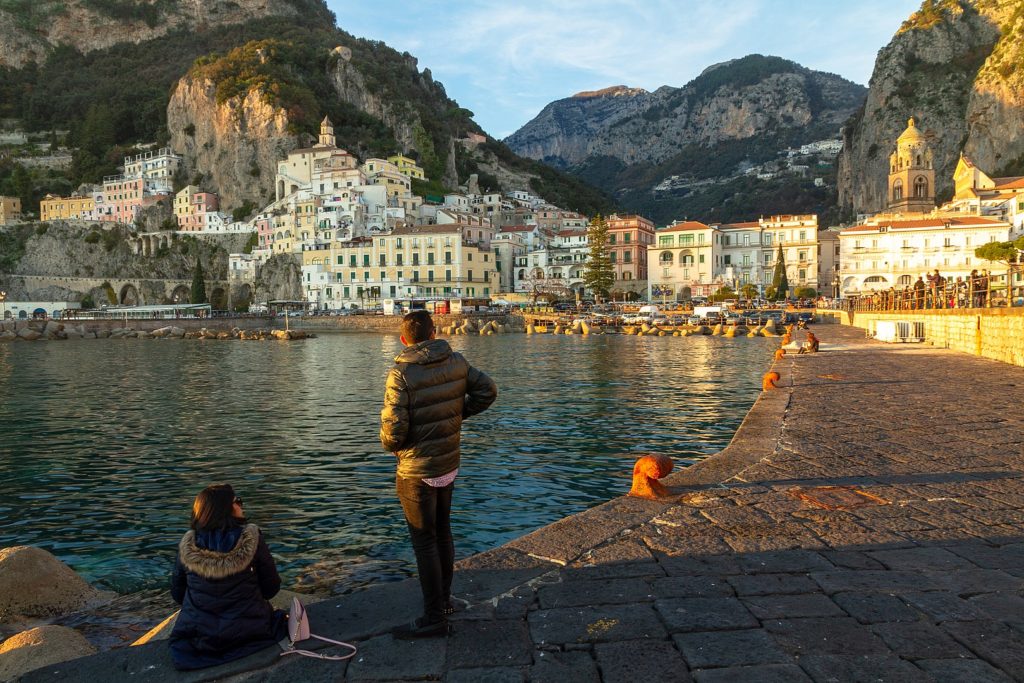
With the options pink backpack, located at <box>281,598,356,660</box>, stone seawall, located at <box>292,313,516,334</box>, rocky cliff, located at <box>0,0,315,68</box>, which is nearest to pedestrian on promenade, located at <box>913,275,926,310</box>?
pink backpack, located at <box>281,598,356,660</box>

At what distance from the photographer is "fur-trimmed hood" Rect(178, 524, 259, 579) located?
3707mm

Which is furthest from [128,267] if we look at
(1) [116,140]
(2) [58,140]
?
(2) [58,140]

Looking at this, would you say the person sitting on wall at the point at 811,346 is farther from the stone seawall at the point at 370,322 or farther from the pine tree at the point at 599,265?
the pine tree at the point at 599,265

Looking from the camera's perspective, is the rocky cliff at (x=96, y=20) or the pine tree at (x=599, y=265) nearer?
the pine tree at (x=599, y=265)

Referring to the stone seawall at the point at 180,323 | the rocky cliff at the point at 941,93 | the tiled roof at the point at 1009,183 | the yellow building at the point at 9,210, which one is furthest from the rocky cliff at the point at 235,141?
the tiled roof at the point at 1009,183

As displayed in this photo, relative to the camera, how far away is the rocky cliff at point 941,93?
320 feet

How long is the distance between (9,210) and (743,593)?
146265 mm

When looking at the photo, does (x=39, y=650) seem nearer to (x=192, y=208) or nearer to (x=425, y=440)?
(x=425, y=440)

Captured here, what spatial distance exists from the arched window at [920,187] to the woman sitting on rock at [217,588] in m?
105

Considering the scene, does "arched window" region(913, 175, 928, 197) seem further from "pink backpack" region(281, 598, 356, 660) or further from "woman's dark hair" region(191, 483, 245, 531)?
"woman's dark hair" region(191, 483, 245, 531)

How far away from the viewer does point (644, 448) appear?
1245 centimetres

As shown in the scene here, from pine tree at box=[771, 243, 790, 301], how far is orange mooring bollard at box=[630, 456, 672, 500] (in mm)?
74981

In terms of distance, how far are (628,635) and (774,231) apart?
286ft

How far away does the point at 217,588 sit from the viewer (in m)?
3.75
